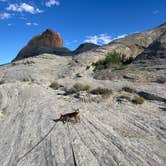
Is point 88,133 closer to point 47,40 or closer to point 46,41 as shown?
point 46,41

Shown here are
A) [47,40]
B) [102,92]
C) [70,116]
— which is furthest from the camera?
[47,40]

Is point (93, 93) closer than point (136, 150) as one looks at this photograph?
No

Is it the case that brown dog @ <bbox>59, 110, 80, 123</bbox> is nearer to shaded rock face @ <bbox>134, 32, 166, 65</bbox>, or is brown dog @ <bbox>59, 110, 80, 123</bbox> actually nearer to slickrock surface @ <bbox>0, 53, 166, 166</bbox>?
slickrock surface @ <bbox>0, 53, 166, 166</bbox>

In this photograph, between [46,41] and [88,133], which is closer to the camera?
[88,133]

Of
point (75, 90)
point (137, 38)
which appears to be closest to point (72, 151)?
point (75, 90)

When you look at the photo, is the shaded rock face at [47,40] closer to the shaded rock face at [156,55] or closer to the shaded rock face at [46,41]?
the shaded rock face at [46,41]

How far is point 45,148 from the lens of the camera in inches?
405

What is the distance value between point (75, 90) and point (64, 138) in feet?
43.4

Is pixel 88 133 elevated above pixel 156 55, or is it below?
above

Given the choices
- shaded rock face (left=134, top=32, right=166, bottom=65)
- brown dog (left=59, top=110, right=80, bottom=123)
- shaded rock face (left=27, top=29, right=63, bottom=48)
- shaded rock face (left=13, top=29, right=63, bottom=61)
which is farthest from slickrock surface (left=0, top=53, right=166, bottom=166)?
shaded rock face (left=27, top=29, right=63, bottom=48)

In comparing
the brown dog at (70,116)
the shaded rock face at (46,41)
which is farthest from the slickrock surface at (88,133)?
the shaded rock face at (46,41)

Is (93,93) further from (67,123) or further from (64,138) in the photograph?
(64,138)

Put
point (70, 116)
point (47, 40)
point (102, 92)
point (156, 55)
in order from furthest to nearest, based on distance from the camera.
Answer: point (47, 40) → point (156, 55) → point (102, 92) → point (70, 116)

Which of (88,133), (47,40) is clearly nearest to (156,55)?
(88,133)
